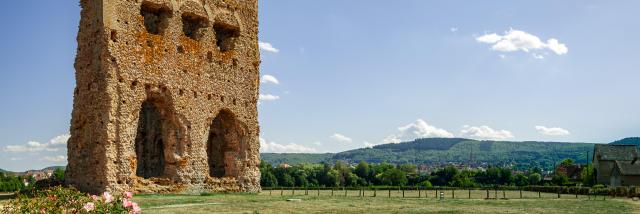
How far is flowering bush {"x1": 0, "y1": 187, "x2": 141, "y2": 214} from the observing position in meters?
8.41

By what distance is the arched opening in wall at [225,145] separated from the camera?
31.5 metres

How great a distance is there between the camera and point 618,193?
124ft

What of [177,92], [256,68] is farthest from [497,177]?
[177,92]

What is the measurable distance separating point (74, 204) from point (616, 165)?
5787 cm

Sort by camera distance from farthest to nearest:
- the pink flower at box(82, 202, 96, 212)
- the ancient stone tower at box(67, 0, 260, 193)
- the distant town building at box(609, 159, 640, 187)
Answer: the distant town building at box(609, 159, 640, 187), the ancient stone tower at box(67, 0, 260, 193), the pink flower at box(82, 202, 96, 212)

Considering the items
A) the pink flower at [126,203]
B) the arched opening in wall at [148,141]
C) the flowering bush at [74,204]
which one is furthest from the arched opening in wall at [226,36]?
the pink flower at [126,203]

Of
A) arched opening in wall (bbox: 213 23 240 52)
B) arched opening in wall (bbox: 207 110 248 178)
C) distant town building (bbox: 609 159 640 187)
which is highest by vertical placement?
arched opening in wall (bbox: 213 23 240 52)

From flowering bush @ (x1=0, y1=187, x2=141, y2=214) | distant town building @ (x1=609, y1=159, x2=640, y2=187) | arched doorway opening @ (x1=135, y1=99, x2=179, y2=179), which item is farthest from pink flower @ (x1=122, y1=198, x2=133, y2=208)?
distant town building @ (x1=609, y1=159, x2=640, y2=187)

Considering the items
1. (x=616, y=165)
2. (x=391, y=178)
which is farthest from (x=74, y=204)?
(x=391, y=178)

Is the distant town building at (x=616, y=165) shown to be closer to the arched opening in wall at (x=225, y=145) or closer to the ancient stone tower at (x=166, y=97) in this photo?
the ancient stone tower at (x=166, y=97)

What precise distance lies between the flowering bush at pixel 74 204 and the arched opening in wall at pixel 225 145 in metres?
21.8

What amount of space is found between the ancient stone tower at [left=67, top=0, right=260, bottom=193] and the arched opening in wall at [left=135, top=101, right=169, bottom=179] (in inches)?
2.0

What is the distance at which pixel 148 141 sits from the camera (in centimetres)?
2958

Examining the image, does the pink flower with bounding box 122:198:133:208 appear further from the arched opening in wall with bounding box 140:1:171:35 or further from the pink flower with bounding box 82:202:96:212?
the arched opening in wall with bounding box 140:1:171:35
